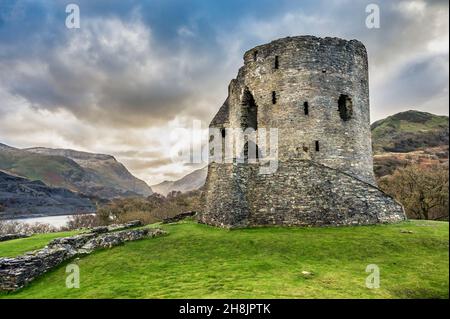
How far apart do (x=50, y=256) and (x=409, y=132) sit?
109105 mm

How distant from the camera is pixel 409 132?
4065 inches

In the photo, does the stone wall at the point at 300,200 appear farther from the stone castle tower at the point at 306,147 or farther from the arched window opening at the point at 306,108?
the arched window opening at the point at 306,108

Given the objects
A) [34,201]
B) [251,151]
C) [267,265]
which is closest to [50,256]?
[267,265]

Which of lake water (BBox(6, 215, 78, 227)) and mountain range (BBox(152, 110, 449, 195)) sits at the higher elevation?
mountain range (BBox(152, 110, 449, 195))

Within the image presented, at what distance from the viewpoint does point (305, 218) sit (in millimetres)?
16516

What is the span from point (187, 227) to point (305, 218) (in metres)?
6.16

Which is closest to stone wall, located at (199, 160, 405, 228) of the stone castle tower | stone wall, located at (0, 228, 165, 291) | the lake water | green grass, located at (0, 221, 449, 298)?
the stone castle tower

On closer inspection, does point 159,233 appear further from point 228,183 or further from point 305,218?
point 305,218

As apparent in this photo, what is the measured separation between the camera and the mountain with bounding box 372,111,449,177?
72062mm

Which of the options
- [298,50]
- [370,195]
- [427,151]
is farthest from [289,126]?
[427,151]

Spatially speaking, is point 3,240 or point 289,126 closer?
point 289,126

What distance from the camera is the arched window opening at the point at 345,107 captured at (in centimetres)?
1973

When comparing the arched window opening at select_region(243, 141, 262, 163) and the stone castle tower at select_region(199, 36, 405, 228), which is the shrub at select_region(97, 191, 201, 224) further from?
the stone castle tower at select_region(199, 36, 405, 228)

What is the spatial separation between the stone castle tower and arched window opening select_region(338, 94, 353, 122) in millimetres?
53
